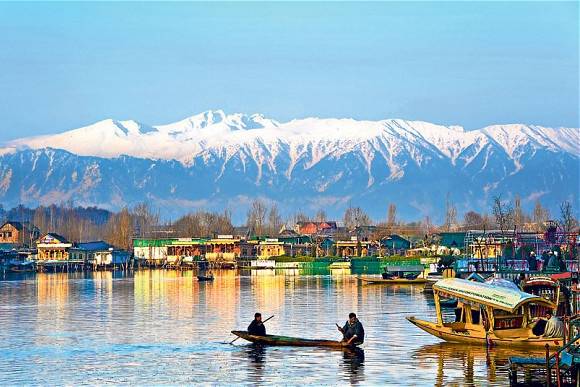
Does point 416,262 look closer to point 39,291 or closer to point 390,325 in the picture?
point 39,291

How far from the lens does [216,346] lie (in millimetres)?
45188

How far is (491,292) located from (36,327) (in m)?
23.1

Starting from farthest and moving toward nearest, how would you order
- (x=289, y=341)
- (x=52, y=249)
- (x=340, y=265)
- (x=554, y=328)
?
1. (x=52, y=249)
2. (x=340, y=265)
3. (x=289, y=341)
4. (x=554, y=328)

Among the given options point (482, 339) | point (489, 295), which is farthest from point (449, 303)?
point (489, 295)

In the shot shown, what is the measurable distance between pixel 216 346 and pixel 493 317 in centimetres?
1012

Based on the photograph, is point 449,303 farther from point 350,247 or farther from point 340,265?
point 350,247

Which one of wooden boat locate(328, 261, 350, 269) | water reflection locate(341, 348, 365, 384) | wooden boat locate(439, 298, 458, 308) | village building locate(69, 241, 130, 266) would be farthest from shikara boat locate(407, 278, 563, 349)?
village building locate(69, 241, 130, 266)

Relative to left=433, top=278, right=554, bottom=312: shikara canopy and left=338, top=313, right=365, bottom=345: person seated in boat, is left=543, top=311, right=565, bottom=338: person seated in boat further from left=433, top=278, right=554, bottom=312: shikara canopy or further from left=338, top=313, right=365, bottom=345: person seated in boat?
left=338, top=313, right=365, bottom=345: person seated in boat

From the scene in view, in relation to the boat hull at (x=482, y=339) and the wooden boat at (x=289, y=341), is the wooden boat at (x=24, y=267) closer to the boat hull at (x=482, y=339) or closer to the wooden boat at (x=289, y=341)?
the wooden boat at (x=289, y=341)

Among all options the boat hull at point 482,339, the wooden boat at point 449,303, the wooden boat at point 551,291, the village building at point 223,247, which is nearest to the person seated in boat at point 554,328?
the boat hull at point 482,339

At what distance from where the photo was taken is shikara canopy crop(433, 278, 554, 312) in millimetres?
40406

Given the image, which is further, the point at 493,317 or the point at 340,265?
the point at 340,265

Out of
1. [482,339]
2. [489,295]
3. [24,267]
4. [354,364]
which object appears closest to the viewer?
[354,364]

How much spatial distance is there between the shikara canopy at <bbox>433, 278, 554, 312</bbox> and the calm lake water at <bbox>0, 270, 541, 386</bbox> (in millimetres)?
1608
